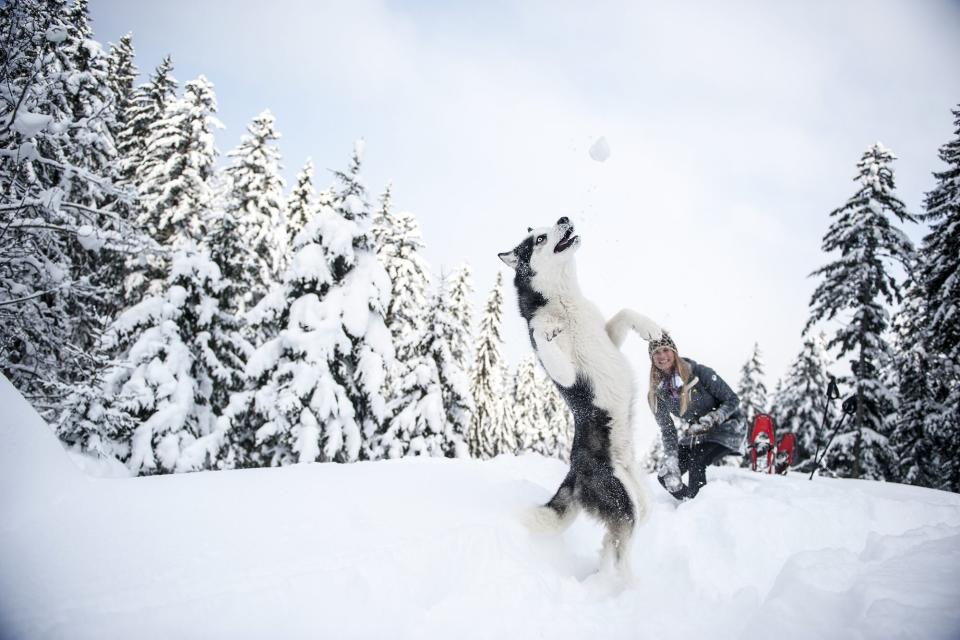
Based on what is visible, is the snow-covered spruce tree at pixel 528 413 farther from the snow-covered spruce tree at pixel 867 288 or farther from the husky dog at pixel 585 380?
the husky dog at pixel 585 380

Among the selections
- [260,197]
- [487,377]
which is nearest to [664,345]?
[260,197]

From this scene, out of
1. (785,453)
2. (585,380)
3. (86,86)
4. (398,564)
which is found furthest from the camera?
(86,86)

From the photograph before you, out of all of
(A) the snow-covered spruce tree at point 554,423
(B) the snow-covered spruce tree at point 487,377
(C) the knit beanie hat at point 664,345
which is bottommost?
(A) the snow-covered spruce tree at point 554,423

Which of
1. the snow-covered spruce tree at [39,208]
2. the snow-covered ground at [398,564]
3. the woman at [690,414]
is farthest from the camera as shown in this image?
the snow-covered spruce tree at [39,208]

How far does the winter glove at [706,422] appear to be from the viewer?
18.0ft

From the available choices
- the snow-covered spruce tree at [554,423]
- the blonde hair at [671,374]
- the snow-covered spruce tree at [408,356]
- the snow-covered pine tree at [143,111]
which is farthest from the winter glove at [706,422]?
the snow-covered spruce tree at [554,423]

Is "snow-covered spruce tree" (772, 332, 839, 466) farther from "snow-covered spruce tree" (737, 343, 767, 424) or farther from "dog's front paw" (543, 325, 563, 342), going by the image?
"dog's front paw" (543, 325, 563, 342)

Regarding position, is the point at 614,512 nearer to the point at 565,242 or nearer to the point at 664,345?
the point at 565,242

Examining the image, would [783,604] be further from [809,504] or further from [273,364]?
[273,364]

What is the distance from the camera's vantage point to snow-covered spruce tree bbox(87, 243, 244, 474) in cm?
1145

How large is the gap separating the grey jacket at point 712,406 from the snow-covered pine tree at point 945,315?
12.1 m

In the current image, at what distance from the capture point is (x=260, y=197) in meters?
18.2

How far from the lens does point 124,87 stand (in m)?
20.5

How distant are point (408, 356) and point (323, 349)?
21.6 ft
